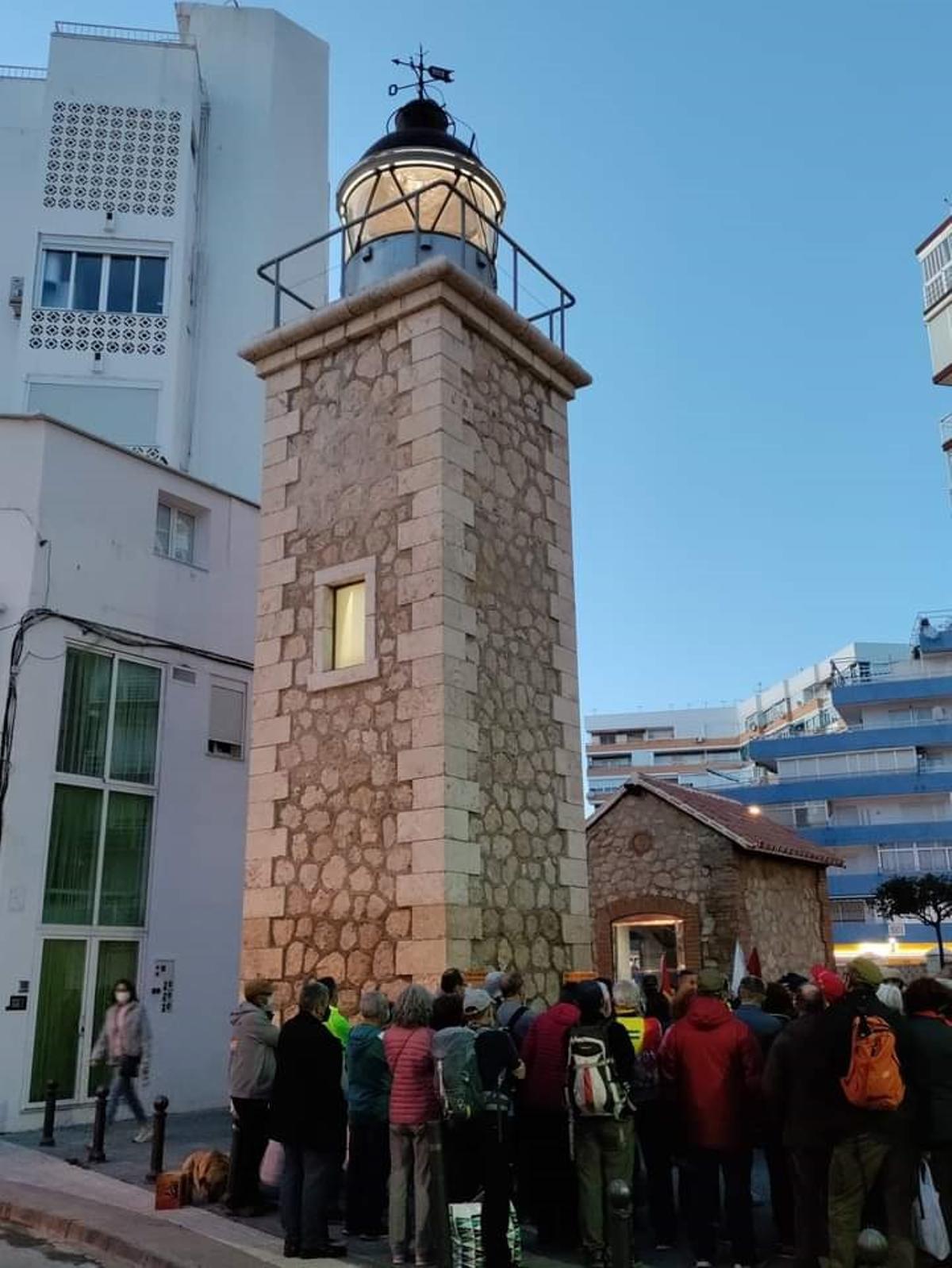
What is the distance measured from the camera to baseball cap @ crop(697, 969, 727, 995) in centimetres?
610

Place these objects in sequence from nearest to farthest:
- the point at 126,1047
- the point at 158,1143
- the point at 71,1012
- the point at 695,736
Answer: the point at 158,1143 → the point at 126,1047 → the point at 71,1012 → the point at 695,736

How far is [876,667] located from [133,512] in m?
38.5

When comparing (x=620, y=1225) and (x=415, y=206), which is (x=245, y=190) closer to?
(x=415, y=206)

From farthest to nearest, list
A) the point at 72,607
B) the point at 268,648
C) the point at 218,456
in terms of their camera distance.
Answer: the point at 218,456, the point at 72,607, the point at 268,648

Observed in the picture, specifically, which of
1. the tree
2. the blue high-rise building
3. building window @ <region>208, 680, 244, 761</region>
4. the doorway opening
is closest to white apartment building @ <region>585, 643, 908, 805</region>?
the blue high-rise building

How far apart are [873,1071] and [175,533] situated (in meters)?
11.1

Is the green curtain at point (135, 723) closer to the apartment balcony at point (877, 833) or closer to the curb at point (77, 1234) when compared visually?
the curb at point (77, 1234)

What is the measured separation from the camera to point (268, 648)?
33.3 ft

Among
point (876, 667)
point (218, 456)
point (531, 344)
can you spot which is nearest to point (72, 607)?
point (531, 344)

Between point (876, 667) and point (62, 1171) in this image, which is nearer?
point (62, 1171)

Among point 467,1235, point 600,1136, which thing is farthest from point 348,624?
point 467,1235

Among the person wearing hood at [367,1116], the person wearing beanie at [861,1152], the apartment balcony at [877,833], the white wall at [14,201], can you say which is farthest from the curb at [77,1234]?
the apartment balcony at [877,833]

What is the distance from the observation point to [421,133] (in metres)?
11.3

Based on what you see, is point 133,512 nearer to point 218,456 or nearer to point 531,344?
point 531,344
